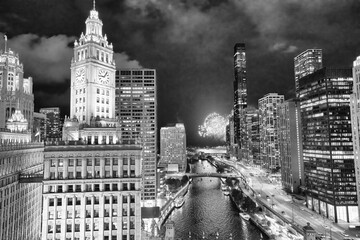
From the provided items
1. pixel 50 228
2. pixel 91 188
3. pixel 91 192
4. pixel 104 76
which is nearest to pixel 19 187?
pixel 50 228

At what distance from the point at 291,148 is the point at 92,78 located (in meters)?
136

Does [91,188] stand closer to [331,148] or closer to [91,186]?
[91,186]

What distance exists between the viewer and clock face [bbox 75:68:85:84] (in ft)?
213

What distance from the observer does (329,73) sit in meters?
120

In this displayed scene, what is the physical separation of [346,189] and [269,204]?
36.2 m

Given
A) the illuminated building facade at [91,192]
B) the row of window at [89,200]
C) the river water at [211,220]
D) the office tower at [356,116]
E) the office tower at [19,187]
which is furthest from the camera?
the river water at [211,220]

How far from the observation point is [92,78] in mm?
65062

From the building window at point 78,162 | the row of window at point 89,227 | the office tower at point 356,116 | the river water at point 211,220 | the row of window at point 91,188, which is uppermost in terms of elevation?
the office tower at point 356,116

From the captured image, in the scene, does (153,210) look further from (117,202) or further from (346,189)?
(346,189)

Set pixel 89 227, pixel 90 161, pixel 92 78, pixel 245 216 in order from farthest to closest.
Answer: pixel 245 216
pixel 92 78
pixel 90 161
pixel 89 227

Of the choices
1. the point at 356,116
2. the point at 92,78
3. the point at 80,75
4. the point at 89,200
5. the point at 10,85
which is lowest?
the point at 89,200

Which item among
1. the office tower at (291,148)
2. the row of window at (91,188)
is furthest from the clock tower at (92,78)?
the office tower at (291,148)

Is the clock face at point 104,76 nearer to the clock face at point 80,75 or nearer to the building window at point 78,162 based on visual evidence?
the clock face at point 80,75

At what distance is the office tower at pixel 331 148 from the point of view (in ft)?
364
